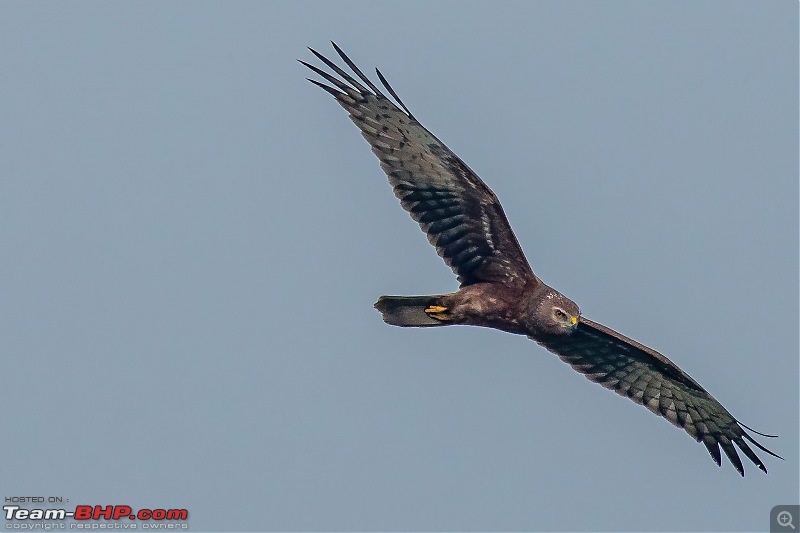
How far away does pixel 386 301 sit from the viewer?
1382 centimetres

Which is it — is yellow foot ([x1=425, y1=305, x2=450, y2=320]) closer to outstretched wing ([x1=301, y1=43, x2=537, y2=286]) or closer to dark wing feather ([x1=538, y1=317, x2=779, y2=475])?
outstretched wing ([x1=301, y1=43, x2=537, y2=286])

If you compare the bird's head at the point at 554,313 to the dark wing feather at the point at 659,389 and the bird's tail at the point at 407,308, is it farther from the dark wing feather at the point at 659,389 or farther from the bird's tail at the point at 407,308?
the dark wing feather at the point at 659,389

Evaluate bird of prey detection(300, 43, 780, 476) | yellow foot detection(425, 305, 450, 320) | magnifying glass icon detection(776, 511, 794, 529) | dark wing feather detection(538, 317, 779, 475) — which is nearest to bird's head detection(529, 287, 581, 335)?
bird of prey detection(300, 43, 780, 476)

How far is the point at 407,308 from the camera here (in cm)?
1383

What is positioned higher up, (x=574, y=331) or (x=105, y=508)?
(x=574, y=331)

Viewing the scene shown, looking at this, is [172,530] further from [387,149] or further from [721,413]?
[721,413]

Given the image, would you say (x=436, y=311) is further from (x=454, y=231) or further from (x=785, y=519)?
(x=785, y=519)

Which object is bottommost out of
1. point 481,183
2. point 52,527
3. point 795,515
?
point 52,527

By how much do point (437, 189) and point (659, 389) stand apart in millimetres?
3500

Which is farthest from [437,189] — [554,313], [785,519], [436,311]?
[785,519]

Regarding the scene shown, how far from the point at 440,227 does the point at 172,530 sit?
4524 mm

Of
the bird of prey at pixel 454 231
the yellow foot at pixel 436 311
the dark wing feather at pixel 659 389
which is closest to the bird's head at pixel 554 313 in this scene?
the bird of prey at pixel 454 231

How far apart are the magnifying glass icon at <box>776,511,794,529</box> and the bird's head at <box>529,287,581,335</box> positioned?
365 centimetres

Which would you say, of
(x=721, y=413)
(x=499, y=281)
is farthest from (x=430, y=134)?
(x=721, y=413)
